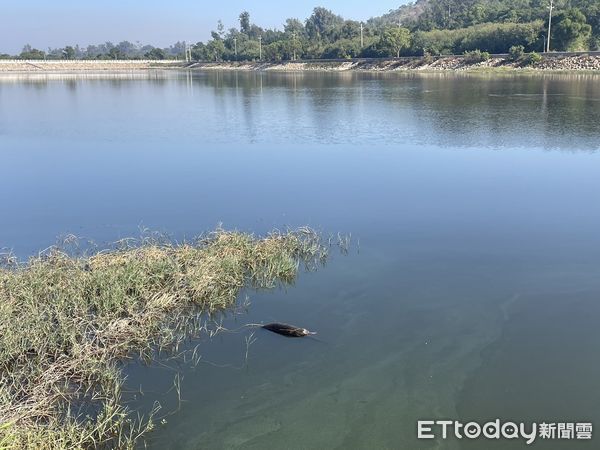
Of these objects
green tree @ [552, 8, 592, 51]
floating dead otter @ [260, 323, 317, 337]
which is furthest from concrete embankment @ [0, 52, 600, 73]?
floating dead otter @ [260, 323, 317, 337]

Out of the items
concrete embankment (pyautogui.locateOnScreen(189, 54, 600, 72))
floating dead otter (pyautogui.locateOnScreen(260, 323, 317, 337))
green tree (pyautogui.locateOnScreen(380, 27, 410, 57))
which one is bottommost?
floating dead otter (pyautogui.locateOnScreen(260, 323, 317, 337))

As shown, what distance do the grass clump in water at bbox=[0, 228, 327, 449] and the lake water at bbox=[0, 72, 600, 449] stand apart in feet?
1.45

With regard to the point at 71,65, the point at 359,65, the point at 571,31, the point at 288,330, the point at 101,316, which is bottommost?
the point at 288,330

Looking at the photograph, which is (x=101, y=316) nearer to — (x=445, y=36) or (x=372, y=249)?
(x=372, y=249)

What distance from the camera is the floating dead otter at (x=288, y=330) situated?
23.4 ft

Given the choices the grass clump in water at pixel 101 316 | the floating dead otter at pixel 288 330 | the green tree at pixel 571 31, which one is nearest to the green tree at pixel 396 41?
the green tree at pixel 571 31

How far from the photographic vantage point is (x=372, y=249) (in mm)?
10125

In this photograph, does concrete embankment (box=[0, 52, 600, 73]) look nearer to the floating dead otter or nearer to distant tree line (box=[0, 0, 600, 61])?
distant tree line (box=[0, 0, 600, 61])

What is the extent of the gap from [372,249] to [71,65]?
118 meters

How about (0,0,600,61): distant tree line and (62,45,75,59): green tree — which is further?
(62,45,75,59): green tree

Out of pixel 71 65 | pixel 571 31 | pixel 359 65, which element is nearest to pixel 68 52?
pixel 71 65

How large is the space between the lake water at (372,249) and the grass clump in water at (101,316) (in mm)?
442

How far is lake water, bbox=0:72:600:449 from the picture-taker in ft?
19.2

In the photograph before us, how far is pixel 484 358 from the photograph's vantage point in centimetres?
666
